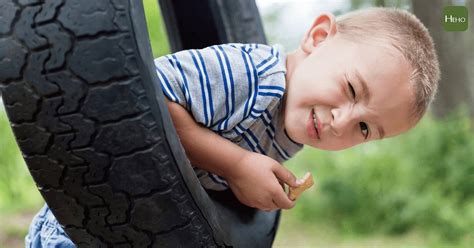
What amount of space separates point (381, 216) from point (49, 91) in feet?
7.00

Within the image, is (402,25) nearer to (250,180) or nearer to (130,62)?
(250,180)

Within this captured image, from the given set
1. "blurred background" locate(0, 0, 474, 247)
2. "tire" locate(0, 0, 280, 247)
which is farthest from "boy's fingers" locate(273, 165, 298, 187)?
"blurred background" locate(0, 0, 474, 247)

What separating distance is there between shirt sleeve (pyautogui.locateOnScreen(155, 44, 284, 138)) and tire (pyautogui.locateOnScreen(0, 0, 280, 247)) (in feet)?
0.50

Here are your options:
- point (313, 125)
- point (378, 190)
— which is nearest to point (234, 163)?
point (313, 125)

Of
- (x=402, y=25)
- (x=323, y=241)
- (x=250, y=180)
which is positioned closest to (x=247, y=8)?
(x=402, y=25)

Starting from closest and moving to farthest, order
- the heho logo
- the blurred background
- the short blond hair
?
1. the short blond hair
2. the blurred background
3. the heho logo

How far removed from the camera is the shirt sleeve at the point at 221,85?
119cm

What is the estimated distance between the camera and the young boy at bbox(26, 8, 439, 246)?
1.22 m

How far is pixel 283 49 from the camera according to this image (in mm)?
1423

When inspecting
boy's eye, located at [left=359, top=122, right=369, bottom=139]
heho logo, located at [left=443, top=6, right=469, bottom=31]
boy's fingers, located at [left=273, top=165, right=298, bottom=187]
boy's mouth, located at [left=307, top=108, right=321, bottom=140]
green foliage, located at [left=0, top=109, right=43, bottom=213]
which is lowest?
green foliage, located at [left=0, top=109, right=43, bottom=213]

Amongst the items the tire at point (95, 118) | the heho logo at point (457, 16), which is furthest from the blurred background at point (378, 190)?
the tire at point (95, 118)

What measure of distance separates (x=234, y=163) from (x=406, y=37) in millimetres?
392

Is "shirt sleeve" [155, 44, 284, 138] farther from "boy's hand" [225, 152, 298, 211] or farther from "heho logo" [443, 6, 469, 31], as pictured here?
"heho logo" [443, 6, 469, 31]

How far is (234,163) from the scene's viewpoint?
1.25 m
